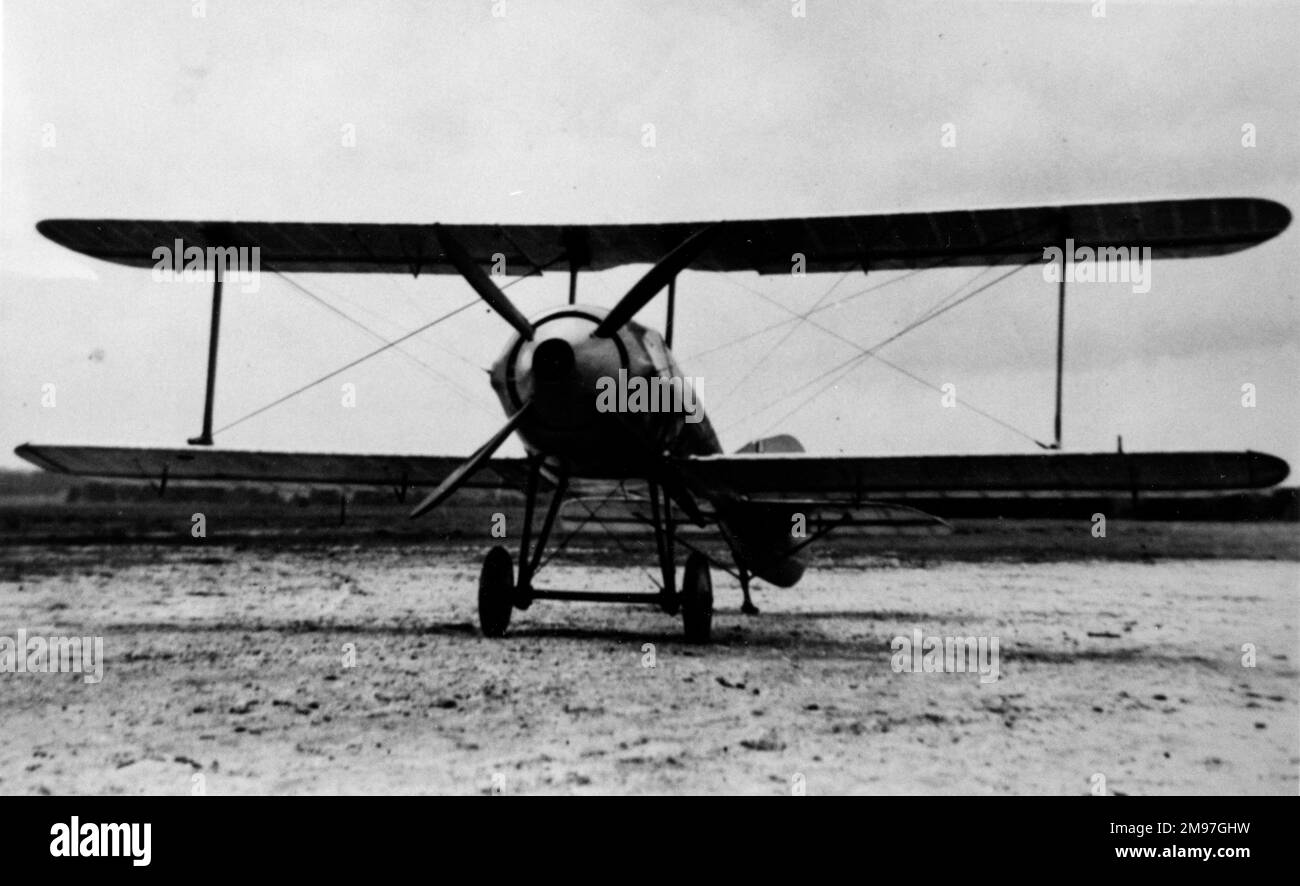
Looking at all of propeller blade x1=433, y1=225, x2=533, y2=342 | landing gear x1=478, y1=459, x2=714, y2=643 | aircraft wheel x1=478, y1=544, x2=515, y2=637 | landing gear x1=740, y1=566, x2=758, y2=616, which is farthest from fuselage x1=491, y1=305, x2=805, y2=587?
landing gear x1=740, y1=566, x2=758, y2=616

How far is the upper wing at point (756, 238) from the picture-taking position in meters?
8.20

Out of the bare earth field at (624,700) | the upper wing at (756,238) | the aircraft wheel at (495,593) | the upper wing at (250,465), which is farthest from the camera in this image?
the upper wing at (250,465)

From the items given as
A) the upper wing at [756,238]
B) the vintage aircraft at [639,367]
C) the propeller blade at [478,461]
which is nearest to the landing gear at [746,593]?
the vintage aircraft at [639,367]

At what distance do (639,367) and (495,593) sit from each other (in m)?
2.58

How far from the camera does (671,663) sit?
7.75 m

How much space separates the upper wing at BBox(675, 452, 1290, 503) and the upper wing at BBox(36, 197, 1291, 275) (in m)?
1.99

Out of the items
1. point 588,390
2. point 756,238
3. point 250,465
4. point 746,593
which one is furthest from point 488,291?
point 746,593

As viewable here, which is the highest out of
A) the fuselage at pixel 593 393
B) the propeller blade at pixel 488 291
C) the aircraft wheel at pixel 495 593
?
the propeller blade at pixel 488 291

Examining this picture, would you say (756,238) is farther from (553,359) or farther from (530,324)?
(553,359)

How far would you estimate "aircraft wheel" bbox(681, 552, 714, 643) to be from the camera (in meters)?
8.80

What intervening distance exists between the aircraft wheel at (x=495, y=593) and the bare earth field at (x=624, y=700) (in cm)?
30

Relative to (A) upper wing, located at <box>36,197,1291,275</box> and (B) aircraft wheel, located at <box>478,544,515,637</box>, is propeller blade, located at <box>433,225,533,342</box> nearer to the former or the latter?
(A) upper wing, located at <box>36,197,1291,275</box>

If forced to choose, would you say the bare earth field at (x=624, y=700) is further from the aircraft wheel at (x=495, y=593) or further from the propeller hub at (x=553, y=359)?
the propeller hub at (x=553, y=359)

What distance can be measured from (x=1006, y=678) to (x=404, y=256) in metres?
6.98
